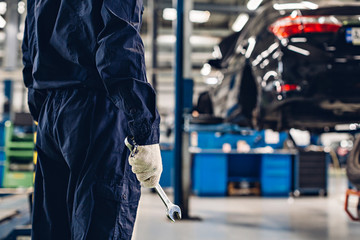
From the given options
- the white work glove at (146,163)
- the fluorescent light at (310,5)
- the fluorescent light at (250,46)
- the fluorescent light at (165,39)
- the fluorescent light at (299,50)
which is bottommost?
the white work glove at (146,163)

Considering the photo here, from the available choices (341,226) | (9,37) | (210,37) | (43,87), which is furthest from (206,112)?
(210,37)

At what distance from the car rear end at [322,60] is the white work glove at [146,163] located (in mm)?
1688

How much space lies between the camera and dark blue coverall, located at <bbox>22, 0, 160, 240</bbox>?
45.1 inches

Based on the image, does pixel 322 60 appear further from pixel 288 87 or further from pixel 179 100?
pixel 179 100

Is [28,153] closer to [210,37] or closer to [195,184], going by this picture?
[195,184]

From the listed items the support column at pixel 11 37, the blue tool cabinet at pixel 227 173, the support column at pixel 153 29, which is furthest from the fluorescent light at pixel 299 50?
the support column at pixel 11 37

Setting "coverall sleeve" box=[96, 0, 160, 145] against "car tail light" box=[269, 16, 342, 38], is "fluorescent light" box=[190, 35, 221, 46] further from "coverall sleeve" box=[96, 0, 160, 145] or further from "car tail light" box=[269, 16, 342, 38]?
"coverall sleeve" box=[96, 0, 160, 145]

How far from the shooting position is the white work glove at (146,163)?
1.18 meters

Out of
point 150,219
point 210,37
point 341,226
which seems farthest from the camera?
point 210,37

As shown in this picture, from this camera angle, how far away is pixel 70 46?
4.09 feet

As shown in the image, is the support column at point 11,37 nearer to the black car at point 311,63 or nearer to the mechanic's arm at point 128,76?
the black car at point 311,63

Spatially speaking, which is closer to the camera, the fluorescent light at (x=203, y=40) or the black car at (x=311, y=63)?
the black car at (x=311, y=63)

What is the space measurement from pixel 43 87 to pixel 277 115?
6.54 feet

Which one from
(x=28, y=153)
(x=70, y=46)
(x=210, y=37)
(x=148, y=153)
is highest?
(x=210, y=37)
